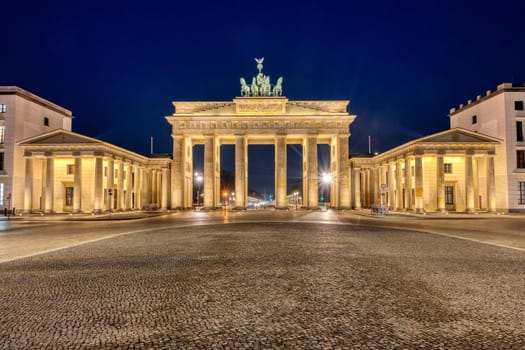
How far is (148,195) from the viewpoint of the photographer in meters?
68.1

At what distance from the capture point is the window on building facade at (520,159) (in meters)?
48.7

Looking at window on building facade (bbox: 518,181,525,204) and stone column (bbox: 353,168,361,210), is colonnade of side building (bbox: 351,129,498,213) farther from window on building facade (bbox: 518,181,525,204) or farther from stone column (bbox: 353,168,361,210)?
stone column (bbox: 353,168,361,210)

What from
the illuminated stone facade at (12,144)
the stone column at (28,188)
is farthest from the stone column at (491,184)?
the illuminated stone facade at (12,144)

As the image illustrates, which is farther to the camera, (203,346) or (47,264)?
(47,264)

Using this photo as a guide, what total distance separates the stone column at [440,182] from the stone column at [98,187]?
47.1 meters

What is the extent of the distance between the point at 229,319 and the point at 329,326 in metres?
1.63

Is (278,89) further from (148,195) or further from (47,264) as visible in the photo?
(47,264)

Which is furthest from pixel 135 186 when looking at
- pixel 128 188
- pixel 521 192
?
pixel 521 192

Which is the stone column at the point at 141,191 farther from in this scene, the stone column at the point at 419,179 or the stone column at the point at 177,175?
the stone column at the point at 419,179

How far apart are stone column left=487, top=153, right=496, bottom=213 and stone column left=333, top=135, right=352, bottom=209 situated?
65.3 ft

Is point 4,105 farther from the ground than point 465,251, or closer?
farther from the ground

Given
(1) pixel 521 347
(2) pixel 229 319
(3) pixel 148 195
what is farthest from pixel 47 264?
(3) pixel 148 195

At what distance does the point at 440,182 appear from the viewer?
4903 cm

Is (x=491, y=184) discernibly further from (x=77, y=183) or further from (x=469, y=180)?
(x=77, y=183)
